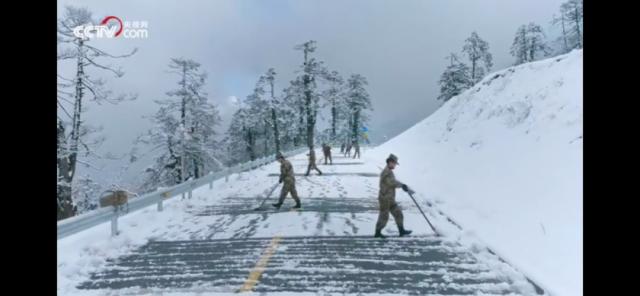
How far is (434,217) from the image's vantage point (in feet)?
37.4

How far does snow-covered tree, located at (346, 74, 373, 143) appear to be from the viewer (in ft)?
236

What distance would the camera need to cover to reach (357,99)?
7238cm

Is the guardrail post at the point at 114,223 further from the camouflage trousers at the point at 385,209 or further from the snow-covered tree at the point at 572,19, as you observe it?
the snow-covered tree at the point at 572,19

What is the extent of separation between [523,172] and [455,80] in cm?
5190

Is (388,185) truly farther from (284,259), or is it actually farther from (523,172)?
(523,172)

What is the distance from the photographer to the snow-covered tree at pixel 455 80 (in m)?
63.2

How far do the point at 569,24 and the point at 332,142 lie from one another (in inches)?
1687

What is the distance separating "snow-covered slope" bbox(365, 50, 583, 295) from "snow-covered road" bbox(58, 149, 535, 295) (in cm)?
104

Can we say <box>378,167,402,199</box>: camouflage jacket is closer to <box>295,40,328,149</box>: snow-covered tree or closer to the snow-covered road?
the snow-covered road

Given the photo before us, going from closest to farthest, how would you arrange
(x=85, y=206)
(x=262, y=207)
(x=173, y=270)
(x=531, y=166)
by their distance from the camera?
(x=173, y=270) < (x=262, y=207) < (x=531, y=166) < (x=85, y=206)

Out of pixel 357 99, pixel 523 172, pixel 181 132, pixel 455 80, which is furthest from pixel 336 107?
pixel 523 172
